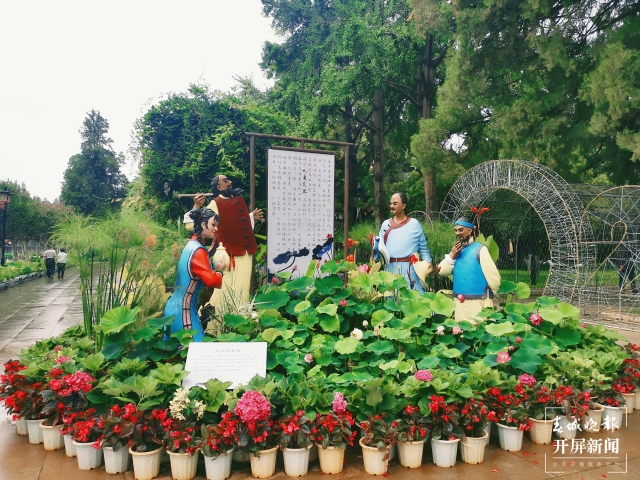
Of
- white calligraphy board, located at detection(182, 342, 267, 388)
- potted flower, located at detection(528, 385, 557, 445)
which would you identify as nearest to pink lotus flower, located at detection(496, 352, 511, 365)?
potted flower, located at detection(528, 385, 557, 445)

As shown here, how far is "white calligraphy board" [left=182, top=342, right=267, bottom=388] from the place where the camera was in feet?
11.0

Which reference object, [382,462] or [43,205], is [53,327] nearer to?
[382,462]

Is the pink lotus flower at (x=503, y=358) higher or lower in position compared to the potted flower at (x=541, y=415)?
higher

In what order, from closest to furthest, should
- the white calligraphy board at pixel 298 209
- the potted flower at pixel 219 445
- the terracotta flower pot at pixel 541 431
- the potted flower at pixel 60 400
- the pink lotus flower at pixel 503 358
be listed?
1. the potted flower at pixel 219 445
2. the potted flower at pixel 60 400
3. the terracotta flower pot at pixel 541 431
4. the pink lotus flower at pixel 503 358
5. the white calligraphy board at pixel 298 209

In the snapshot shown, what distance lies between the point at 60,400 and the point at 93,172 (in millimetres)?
41737

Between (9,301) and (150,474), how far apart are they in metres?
11.0

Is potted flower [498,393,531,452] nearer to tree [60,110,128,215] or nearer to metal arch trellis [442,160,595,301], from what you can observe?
metal arch trellis [442,160,595,301]

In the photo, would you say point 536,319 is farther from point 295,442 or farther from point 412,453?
point 295,442

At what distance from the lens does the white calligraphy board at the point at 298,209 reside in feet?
18.6

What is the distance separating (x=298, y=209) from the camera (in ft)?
19.0

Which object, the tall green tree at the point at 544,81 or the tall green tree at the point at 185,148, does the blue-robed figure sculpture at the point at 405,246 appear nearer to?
the tall green tree at the point at 185,148

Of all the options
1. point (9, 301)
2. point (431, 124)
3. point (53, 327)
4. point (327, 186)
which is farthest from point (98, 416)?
point (431, 124)

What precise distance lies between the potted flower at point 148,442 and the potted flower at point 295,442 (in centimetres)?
65

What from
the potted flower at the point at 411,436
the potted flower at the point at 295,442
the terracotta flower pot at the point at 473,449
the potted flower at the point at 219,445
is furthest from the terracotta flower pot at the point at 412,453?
the potted flower at the point at 219,445
